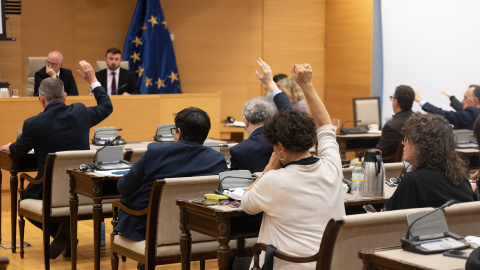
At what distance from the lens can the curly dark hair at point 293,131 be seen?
3639 millimetres

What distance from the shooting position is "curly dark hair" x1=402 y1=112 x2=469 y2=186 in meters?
3.90

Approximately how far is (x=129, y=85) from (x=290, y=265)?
6.69 meters

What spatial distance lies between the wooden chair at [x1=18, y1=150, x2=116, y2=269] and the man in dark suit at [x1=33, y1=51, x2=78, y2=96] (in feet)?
11.4

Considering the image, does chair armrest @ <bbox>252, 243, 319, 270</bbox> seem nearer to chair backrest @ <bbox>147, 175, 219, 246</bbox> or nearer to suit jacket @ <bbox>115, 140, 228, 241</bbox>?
chair backrest @ <bbox>147, 175, 219, 246</bbox>

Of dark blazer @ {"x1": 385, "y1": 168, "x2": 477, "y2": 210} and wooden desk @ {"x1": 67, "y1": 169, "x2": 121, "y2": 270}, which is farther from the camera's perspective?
wooden desk @ {"x1": 67, "y1": 169, "x2": 121, "y2": 270}

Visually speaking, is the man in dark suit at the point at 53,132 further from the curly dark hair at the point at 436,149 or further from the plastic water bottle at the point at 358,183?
the curly dark hair at the point at 436,149

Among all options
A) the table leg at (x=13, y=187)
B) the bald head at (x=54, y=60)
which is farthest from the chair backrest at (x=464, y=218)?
the bald head at (x=54, y=60)

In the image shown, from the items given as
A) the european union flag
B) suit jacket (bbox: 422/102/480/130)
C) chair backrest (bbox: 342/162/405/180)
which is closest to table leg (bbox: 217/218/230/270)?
chair backrest (bbox: 342/162/405/180)

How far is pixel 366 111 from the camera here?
408 inches

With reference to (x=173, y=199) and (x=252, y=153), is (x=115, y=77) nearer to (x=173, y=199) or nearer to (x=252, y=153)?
(x=252, y=153)

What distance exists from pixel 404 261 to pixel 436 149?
46.8 inches

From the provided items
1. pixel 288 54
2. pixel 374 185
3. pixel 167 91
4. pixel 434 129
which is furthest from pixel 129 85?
pixel 434 129

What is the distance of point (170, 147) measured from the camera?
15.7 ft

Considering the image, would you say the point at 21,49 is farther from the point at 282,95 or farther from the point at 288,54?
the point at 282,95
